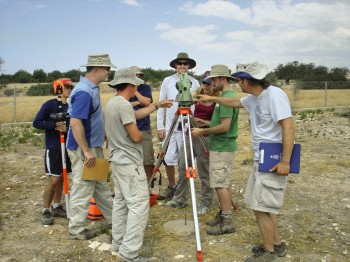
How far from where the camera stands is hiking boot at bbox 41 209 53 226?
16.1ft

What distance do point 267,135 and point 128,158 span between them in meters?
1.44

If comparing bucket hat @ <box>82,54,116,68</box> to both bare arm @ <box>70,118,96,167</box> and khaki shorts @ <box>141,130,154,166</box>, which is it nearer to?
bare arm @ <box>70,118,96,167</box>

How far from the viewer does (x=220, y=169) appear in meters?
4.52

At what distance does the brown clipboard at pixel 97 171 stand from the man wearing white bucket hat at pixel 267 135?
1711 millimetres

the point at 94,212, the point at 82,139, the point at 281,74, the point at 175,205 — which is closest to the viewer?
the point at 82,139

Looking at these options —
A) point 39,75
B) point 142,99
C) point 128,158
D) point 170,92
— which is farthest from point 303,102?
point 39,75

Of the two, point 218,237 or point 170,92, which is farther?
point 170,92

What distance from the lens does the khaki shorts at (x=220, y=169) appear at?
4516mm

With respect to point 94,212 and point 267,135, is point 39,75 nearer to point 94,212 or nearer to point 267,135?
point 94,212

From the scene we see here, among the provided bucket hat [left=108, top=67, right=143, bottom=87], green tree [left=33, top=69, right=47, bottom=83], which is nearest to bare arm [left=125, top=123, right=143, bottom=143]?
bucket hat [left=108, top=67, right=143, bottom=87]

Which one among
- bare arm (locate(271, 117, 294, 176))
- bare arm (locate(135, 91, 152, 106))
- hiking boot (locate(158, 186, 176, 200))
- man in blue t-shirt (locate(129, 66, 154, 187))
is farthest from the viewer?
hiking boot (locate(158, 186, 176, 200))

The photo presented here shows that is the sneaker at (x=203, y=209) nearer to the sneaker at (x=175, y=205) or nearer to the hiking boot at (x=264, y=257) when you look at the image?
the sneaker at (x=175, y=205)

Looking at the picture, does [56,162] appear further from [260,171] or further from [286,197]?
[286,197]

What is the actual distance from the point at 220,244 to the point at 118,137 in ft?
5.68
